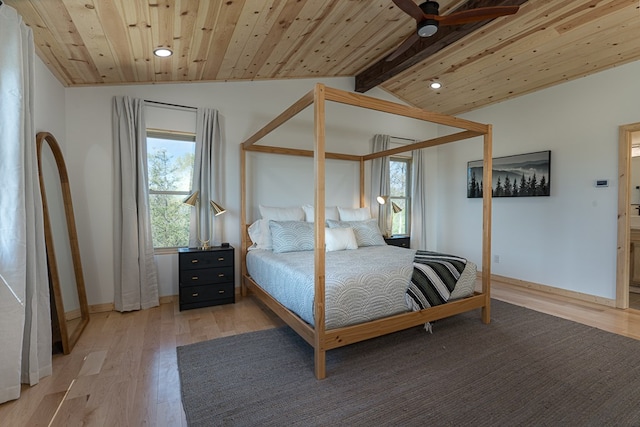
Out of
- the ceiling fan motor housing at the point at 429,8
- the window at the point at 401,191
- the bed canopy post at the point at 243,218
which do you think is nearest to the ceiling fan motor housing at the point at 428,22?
the ceiling fan motor housing at the point at 429,8

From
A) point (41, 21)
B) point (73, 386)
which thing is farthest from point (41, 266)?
point (41, 21)

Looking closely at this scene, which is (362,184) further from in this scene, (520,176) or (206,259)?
(206,259)

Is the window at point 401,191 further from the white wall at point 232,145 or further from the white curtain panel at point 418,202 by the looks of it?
the white wall at point 232,145

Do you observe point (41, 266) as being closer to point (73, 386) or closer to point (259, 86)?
point (73, 386)

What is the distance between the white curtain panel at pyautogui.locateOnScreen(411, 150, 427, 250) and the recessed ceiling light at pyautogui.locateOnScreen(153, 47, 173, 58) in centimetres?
395

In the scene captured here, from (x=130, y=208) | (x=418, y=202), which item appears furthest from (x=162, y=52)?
(x=418, y=202)

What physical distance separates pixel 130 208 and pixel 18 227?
140 cm

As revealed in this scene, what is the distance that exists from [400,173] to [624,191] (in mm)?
2863

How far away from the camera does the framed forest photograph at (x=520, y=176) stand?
409 centimetres

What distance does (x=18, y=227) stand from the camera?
187cm

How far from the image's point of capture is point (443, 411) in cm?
170

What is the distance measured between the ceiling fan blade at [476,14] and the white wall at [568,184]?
8.05 ft

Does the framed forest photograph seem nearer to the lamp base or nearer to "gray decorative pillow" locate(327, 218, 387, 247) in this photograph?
"gray decorative pillow" locate(327, 218, 387, 247)

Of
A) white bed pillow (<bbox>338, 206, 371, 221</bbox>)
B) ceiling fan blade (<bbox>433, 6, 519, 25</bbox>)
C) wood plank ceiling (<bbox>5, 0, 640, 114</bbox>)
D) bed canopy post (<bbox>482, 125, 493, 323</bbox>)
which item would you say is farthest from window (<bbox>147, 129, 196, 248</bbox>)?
bed canopy post (<bbox>482, 125, 493, 323</bbox>)
